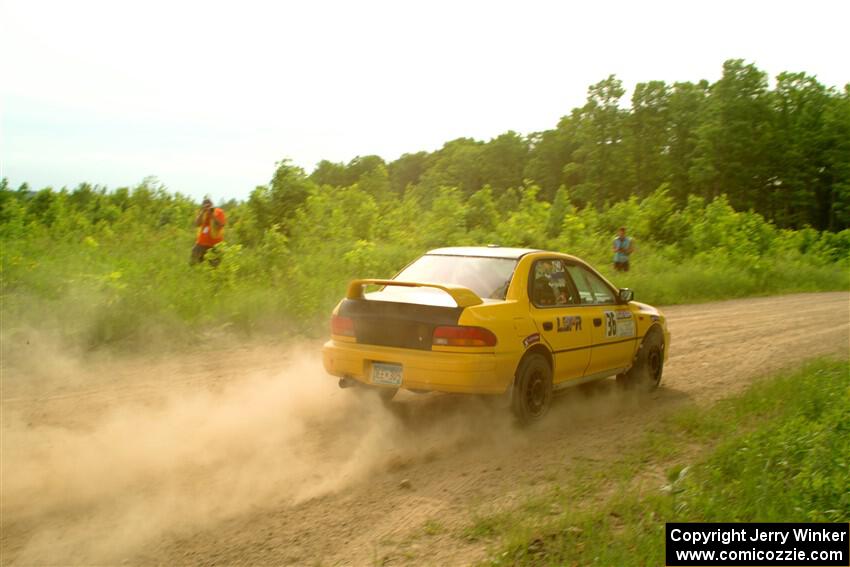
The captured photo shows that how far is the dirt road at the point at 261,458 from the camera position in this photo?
14.7 ft

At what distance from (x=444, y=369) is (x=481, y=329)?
17.8 inches

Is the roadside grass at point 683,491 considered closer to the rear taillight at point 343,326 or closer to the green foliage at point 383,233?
the rear taillight at point 343,326

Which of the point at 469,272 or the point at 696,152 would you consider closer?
the point at 469,272

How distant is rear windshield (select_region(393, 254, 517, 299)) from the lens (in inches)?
274

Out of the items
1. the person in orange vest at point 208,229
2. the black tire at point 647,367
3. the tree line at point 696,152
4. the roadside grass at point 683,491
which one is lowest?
the roadside grass at point 683,491

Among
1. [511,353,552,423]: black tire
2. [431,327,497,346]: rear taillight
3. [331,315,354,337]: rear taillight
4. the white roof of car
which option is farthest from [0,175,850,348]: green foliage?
[511,353,552,423]: black tire

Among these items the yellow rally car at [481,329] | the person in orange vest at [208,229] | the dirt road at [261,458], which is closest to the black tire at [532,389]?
the yellow rally car at [481,329]

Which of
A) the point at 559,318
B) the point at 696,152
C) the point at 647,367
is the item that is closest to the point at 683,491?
the point at 559,318

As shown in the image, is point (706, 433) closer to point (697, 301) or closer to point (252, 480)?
point (252, 480)

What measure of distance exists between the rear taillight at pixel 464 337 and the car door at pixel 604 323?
1.62m

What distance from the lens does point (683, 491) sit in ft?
16.4

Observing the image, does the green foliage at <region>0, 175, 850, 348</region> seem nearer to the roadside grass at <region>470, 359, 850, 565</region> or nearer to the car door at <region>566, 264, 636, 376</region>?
the car door at <region>566, 264, 636, 376</region>

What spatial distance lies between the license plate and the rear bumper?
0.04m

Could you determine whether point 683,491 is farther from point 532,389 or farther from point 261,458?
point 261,458
